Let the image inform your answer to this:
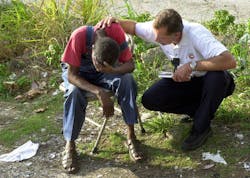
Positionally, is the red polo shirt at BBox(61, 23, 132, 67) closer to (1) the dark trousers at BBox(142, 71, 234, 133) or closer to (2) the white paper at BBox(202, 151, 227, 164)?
(1) the dark trousers at BBox(142, 71, 234, 133)

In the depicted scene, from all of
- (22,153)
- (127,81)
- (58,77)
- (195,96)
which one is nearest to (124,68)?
(127,81)

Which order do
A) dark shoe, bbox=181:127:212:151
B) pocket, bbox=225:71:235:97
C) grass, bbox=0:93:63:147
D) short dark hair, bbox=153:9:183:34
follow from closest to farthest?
short dark hair, bbox=153:9:183:34
pocket, bbox=225:71:235:97
dark shoe, bbox=181:127:212:151
grass, bbox=0:93:63:147

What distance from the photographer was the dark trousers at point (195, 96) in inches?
176

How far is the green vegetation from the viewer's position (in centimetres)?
477

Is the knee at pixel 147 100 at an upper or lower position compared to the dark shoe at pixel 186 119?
upper

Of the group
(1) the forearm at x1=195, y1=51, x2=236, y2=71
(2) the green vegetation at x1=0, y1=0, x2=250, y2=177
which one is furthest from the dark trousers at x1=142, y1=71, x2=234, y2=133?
(2) the green vegetation at x1=0, y1=0, x2=250, y2=177

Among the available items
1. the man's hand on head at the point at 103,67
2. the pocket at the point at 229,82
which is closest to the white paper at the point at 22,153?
the man's hand on head at the point at 103,67

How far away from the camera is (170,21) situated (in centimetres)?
425

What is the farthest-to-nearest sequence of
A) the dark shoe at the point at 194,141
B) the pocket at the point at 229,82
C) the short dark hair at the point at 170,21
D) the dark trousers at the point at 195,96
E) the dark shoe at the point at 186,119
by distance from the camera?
the dark shoe at the point at 186,119 → the dark shoe at the point at 194,141 → the pocket at the point at 229,82 → the dark trousers at the point at 195,96 → the short dark hair at the point at 170,21

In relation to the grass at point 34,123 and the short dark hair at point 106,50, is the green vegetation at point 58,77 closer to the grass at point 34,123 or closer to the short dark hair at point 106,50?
→ the grass at point 34,123

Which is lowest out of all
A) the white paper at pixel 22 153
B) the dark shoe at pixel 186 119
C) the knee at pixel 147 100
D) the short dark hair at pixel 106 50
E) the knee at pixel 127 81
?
Result: the white paper at pixel 22 153

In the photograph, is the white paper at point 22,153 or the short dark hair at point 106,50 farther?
the white paper at point 22,153

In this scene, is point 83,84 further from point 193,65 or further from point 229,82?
point 229,82

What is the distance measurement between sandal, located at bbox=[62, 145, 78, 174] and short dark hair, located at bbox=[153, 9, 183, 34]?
4.35 feet
